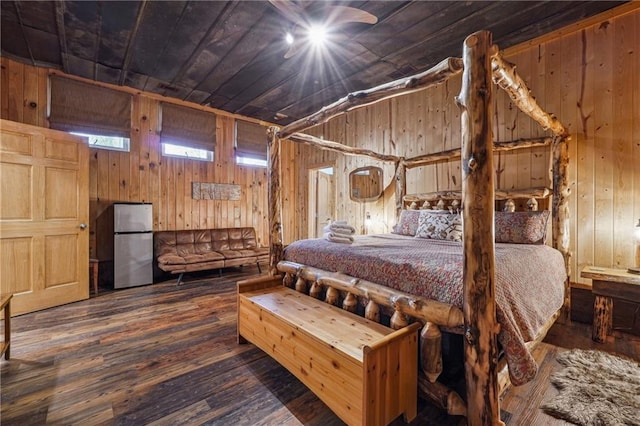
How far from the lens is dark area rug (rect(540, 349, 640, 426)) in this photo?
1.49 meters

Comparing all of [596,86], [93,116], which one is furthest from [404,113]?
[93,116]

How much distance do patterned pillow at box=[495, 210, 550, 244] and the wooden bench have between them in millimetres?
1803

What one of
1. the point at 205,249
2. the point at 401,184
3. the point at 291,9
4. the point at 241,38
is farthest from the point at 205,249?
the point at 291,9

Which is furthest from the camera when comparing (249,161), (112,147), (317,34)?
(249,161)

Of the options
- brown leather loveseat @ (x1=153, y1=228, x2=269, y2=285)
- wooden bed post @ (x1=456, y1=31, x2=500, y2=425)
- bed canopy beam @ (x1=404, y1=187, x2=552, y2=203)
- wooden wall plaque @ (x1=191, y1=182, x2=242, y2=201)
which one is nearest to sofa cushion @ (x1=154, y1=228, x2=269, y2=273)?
brown leather loveseat @ (x1=153, y1=228, x2=269, y2=285)

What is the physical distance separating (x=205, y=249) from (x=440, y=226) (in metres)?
3.92

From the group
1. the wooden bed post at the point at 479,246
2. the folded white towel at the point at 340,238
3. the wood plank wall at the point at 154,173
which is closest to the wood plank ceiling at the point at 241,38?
the wood plank wall at the point at 154,173

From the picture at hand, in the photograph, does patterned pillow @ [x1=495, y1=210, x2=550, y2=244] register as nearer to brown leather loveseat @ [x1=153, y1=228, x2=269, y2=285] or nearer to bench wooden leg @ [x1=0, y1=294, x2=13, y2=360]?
brown leather loveseat @ [x1=153, y1=228, x2=269, y2=285]

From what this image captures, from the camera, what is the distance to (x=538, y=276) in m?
2.01

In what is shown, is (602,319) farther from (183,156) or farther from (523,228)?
(183,156)

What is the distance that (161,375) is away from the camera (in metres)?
1.95

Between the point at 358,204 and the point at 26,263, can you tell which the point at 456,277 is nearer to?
the point at 358,204

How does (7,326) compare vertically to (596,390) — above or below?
above

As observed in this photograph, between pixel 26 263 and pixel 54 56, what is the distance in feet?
8.42
